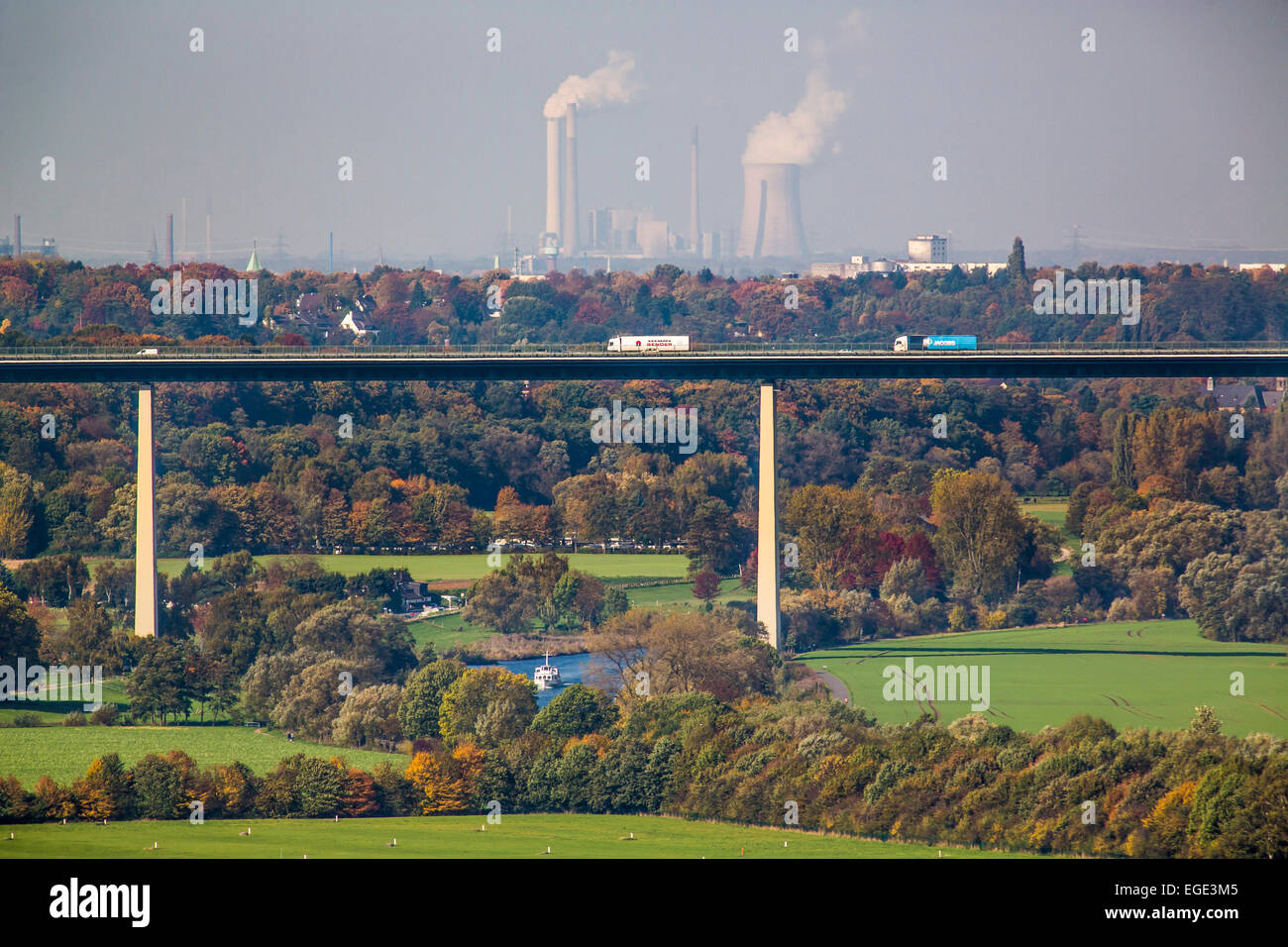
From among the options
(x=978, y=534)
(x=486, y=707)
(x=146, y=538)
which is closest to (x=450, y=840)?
(x=486, y=707)

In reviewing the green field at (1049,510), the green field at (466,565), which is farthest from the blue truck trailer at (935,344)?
the green field at (1049,510)

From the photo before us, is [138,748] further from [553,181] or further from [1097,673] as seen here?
[553,181]

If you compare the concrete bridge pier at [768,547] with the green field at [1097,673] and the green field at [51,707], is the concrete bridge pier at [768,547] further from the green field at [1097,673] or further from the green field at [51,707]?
the green field at [51,707]

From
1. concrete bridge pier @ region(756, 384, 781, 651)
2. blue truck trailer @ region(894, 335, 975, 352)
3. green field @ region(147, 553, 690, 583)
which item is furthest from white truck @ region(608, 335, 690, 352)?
green field @ region(147, 553, 690, 583)

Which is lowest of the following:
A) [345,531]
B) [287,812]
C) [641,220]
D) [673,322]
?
[287,812]
